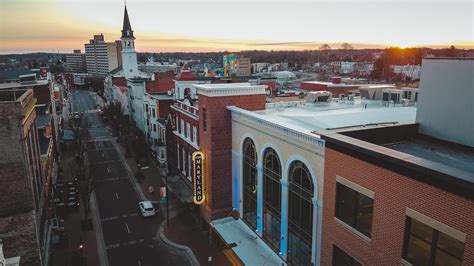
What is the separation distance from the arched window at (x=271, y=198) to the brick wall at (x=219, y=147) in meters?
6.14

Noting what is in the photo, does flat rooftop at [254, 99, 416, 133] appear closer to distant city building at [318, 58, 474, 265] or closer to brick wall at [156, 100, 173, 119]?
distant city building at [318, 58, 474, 265]

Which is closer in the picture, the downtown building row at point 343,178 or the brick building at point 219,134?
the downtown building row at point 343,178

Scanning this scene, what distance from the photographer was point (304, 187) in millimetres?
20703

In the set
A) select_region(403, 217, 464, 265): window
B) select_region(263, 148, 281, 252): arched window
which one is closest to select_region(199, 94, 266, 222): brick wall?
select_region(263, 148, 281, 252): arched window

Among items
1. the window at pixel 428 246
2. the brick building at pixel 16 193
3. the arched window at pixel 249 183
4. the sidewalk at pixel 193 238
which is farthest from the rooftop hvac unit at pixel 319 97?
the brick building at pixel 16 193

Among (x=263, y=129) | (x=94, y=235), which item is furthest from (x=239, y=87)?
(x=94, y=235)

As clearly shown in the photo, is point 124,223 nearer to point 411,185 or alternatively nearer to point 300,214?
point 300,214

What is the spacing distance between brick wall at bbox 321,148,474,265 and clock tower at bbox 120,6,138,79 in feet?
334

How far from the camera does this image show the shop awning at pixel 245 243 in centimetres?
2339

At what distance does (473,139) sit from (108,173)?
45.4 meters

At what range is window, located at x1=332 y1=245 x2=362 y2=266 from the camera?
57.8 feet

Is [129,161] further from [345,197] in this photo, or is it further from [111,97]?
[111,97]

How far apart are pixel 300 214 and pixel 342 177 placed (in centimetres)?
534

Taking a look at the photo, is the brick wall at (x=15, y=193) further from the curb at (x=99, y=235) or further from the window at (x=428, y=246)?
the window at (x=428, y=246)
